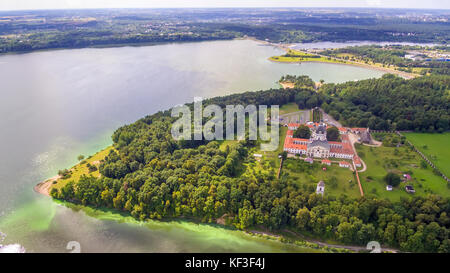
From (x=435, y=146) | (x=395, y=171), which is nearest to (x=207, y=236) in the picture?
(x=395, y=171)

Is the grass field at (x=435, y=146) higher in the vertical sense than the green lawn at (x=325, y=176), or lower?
higher

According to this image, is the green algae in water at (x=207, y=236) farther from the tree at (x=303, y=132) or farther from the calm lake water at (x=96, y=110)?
the tree at (x=303, y=132)

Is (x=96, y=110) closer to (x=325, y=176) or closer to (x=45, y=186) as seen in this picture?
(x=45, y=186)

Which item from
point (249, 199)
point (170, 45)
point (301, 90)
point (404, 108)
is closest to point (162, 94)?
point (301, 90)

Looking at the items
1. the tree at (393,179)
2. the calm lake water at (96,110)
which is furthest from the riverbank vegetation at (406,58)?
the tree at (393,179)

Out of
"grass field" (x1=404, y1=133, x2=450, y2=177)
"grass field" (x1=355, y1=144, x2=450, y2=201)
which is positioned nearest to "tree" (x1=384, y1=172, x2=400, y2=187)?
"grass field" (x1=355, y1=144, x2=450, y2=201)

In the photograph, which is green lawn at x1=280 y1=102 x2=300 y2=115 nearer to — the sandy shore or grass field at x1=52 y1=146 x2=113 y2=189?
grass field at x1=52 y1=146 x2=113 y2=189
